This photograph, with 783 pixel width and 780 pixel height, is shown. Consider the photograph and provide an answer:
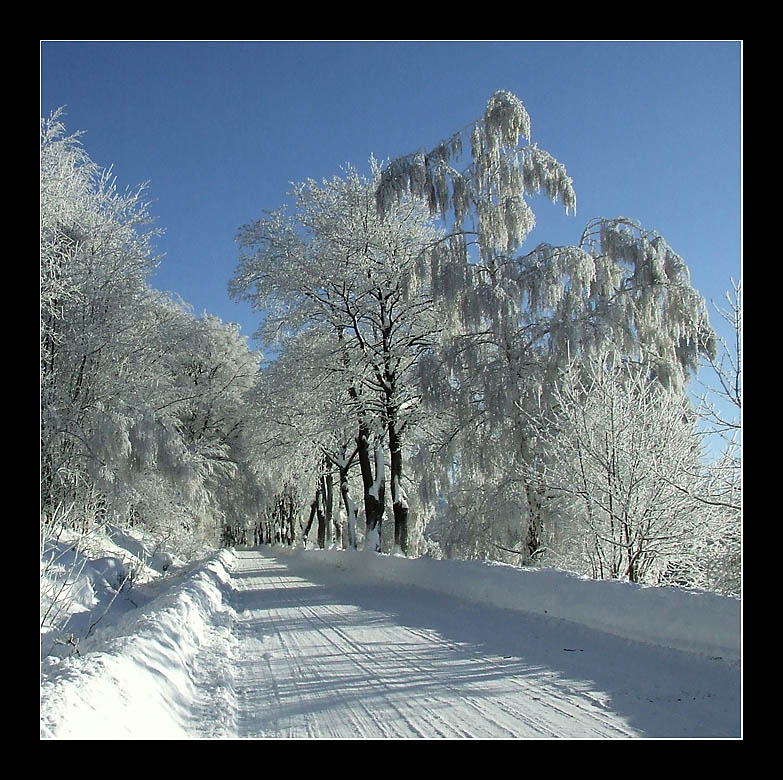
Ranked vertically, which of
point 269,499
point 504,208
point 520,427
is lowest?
point 269,499

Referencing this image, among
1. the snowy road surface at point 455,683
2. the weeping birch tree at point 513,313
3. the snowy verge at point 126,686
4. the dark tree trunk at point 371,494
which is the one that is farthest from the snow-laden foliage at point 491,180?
the snowy verge at point 126,686

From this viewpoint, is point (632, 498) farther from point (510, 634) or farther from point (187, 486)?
point (187, 486)

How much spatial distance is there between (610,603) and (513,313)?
7.78m

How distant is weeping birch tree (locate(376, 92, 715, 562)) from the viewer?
544 inches

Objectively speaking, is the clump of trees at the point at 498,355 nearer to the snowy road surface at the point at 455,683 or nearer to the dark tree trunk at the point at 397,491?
the dark tree trunk at the point at 397,491

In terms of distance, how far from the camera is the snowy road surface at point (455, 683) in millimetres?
4527

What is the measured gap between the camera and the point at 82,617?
9297 millimetres

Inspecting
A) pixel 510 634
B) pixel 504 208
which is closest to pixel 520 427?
pixel 504 208

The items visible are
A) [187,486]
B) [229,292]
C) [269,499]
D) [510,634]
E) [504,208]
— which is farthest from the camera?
[269,499]

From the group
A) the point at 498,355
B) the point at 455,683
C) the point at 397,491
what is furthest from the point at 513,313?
the point at 455,683

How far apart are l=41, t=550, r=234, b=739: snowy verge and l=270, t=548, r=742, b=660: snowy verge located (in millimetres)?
4501
